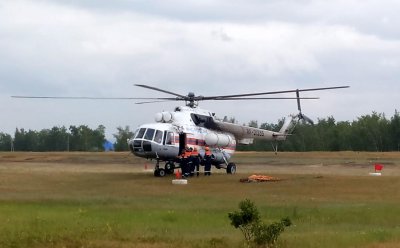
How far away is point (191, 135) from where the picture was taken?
4184cm

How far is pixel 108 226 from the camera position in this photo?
60.4ft

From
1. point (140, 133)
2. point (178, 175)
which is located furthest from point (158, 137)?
point (178, 175)

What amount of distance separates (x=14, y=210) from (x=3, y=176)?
52.4 ft

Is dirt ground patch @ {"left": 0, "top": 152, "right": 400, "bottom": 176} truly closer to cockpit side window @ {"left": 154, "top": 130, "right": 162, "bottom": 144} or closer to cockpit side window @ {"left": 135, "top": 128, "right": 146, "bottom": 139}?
cockpit side window @ {"left": 154, "top": 130, "right": 162, "bottom": 144}

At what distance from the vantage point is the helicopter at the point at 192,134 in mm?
39688

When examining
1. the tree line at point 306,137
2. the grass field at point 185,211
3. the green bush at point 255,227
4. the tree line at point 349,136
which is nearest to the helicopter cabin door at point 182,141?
the grass field at point 185,211

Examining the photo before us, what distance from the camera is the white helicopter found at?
39.7m

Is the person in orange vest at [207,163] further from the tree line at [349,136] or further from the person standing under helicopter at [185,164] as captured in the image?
the tree line at [349,136]

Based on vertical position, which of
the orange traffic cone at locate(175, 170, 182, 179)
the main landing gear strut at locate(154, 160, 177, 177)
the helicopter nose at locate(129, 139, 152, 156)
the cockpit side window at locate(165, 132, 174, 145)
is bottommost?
the orange traffic cone at locate(175, 170, 182, 179)

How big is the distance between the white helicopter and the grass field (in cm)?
342

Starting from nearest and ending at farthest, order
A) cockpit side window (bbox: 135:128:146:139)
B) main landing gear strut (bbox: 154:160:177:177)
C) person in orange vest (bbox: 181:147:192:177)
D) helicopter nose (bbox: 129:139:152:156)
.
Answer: person in orange vest (bbox: 181:147:192:177) < helicopter nose (bbox: 129:139:152:156) < cockpit side window (bbox: 135:128:146:139) < main landing gear strut (bbox: 154:160:177:177)

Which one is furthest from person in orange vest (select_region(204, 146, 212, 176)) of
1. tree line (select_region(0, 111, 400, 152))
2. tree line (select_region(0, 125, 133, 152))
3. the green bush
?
tree line (select_region(0, 125, 133, 152))

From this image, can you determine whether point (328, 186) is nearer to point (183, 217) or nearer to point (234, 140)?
point (183, 217)

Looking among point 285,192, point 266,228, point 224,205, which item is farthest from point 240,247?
point 285,192
